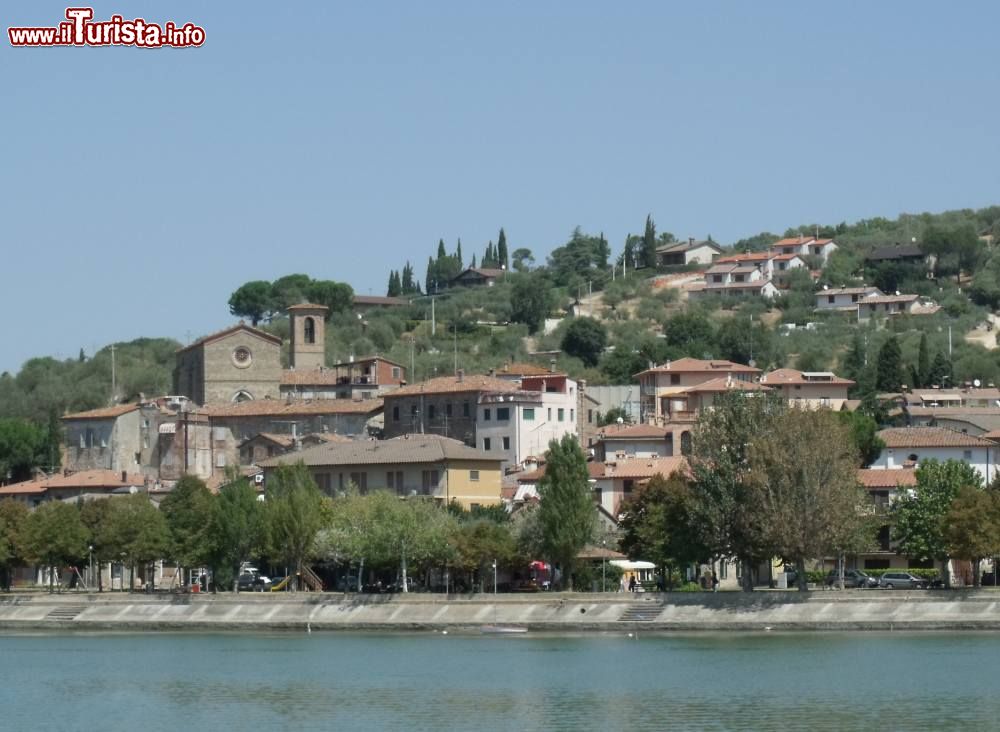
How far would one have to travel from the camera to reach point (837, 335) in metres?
147

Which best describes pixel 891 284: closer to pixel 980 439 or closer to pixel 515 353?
pixel 515 353

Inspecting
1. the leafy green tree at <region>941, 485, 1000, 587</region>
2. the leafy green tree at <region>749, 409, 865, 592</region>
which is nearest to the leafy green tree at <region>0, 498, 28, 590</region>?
the leafy green tree at <region>749, 409, 865, 592</region>

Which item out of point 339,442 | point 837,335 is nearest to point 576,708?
point 339,442

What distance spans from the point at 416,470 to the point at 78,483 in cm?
1990

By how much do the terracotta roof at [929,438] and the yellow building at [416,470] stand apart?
62.8 feet

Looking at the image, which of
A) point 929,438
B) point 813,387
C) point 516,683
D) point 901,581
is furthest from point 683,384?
point 516,683

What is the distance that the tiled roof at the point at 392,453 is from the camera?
90.0m

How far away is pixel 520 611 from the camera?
73688mm

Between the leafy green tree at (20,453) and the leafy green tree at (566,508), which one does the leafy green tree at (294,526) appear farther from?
the leafy green tree at (20,453)

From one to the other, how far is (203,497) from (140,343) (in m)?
77.4

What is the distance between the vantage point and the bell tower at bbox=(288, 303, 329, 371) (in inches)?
4938

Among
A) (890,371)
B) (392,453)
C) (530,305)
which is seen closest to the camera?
(392,453)

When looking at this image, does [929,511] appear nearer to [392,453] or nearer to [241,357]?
[392,453]

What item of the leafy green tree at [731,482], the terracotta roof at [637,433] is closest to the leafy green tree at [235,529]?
the leafy green tree at [731,482]
